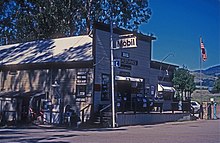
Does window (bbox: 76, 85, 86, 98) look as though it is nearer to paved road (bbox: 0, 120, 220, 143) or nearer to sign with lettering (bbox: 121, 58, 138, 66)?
sign with lettering (bbox: 121, 58, 138, 66)

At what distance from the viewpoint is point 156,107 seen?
3108cm

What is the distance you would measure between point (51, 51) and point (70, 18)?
12.4m

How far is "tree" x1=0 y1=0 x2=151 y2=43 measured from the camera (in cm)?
4091

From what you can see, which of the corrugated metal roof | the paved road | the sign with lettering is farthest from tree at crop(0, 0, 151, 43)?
the paved road

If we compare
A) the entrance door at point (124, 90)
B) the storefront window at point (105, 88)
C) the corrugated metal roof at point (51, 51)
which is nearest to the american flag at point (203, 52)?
the entrance door at point (124, 90)

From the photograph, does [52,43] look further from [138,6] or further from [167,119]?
[138,6]

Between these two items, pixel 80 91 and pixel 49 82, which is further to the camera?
pixel 49 82

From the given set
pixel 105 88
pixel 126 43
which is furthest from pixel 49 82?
pixel 126 43

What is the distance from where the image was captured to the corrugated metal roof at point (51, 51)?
28322 millimetres

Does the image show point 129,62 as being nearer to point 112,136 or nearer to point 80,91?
point 80,91

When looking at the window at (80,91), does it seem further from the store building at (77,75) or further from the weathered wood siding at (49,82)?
the weathered wood siding at (49,82)

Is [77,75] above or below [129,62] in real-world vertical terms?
below

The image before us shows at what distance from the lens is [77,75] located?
27438mm

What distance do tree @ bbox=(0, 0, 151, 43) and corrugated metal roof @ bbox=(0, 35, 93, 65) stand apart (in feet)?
18.4
